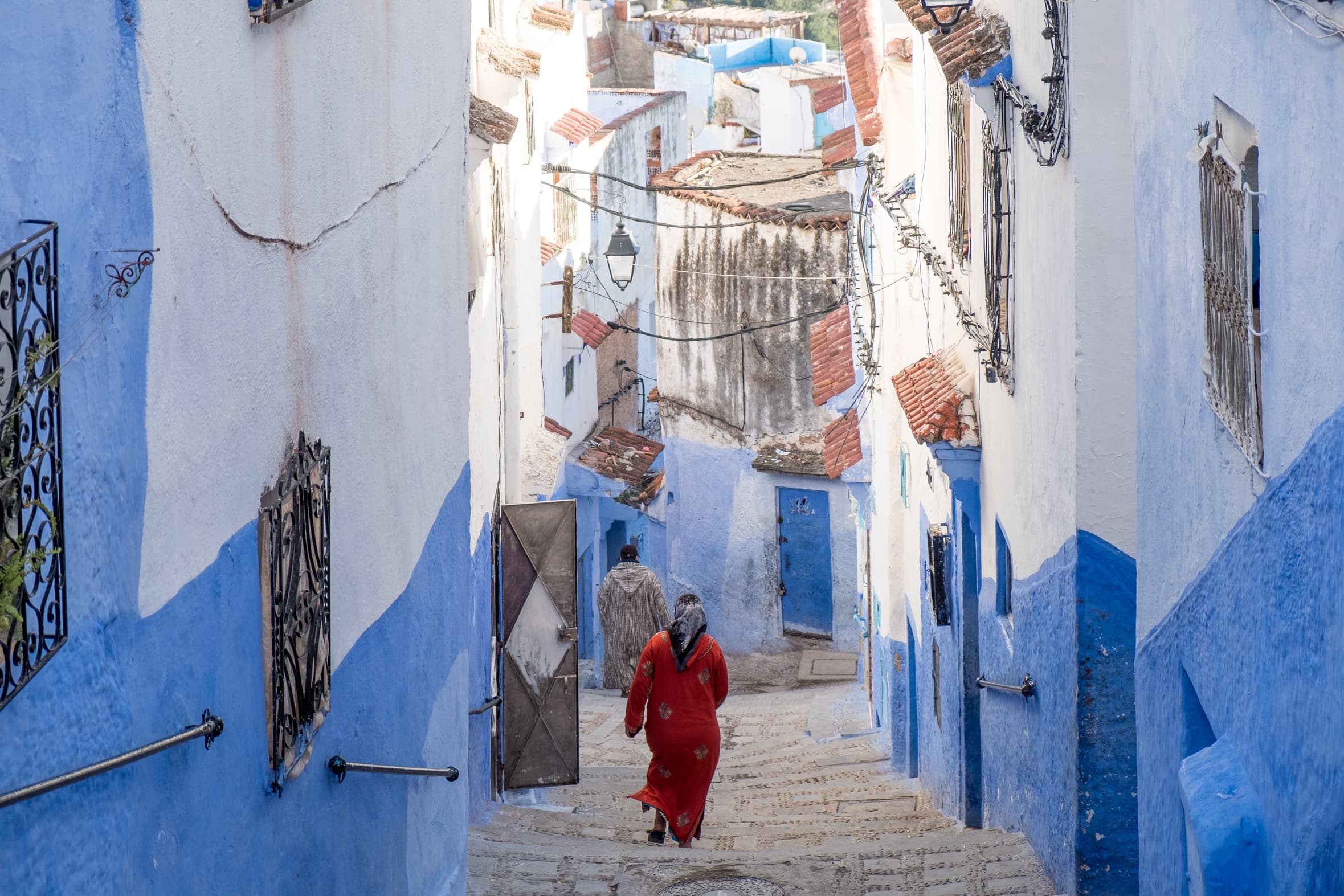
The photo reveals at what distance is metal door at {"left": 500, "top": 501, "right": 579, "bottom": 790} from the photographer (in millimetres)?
Answer: 10922

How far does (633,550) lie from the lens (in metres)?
13.8

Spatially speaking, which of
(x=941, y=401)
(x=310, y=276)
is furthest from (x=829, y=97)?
(x=310, y=276)

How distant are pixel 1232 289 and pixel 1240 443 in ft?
1.40

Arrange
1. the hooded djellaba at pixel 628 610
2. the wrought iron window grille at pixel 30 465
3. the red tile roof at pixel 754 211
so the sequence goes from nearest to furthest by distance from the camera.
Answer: the wrought iron window grille at pixel 30 465
the hooded djellaba at pixel 628 610
the red tile roof at pixel 754 211

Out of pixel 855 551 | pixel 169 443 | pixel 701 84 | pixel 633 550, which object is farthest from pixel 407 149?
pixel 701 84

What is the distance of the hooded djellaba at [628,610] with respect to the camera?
13.4m

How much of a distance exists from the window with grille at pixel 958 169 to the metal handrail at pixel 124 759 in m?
7.16

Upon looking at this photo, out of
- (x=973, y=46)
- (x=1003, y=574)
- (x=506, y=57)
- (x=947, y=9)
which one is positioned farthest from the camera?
(x=506, y=57)

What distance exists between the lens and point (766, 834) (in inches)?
415

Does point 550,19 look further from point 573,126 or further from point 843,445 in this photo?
point 573,126

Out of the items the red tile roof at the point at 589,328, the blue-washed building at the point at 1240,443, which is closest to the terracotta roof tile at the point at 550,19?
the red tile roof at the point at 589,328

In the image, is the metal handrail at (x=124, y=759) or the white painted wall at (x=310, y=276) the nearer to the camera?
the metal handrail at (x=124, y=759)

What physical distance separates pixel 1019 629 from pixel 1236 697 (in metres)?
4.29

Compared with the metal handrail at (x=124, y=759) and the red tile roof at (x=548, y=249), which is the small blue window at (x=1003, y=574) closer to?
the metal handrail at (x=124, y=759)
